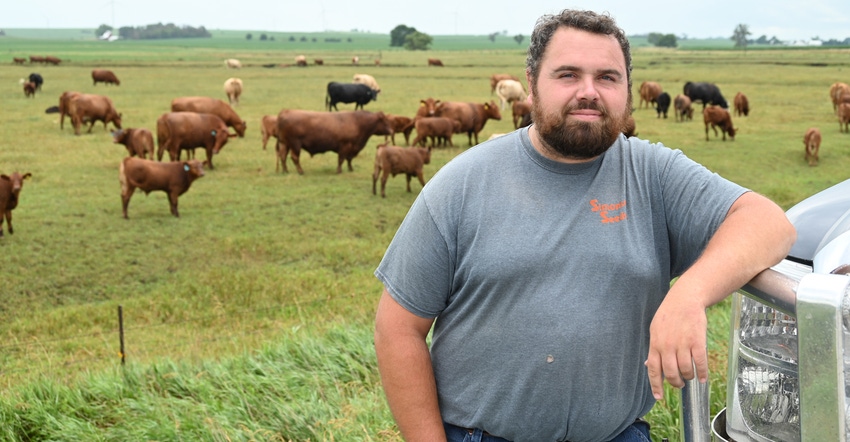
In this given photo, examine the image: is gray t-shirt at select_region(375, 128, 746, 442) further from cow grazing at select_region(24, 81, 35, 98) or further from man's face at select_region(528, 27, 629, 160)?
cow grazing at select_region(24, 81, 35, 98)

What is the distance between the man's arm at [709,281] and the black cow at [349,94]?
30.8m

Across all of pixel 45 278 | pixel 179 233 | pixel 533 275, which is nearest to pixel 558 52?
pixel 533 275

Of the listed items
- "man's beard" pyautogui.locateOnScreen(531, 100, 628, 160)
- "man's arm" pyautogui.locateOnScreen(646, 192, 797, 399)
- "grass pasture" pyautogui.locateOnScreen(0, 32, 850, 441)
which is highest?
"man's beard" pyautogui.locateOnScreen(531, 100, 628, 160)

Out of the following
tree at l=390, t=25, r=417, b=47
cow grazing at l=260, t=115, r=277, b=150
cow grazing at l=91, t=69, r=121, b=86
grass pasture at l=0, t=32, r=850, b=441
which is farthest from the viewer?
tree at l=390, t=25, r=417, b=47

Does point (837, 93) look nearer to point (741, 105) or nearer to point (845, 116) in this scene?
point (741, 105)

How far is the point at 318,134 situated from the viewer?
1858cm

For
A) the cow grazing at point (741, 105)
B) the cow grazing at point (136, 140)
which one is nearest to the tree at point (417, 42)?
the cow grazing at point (741, 105)

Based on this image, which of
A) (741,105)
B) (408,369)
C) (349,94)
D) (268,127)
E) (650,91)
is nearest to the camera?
(408,369)

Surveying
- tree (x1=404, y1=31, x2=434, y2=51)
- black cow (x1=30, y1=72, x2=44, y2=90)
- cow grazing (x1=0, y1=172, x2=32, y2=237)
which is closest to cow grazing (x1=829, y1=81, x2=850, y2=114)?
cow grazing (x1=0, y1=172, x2=32, y2=237)

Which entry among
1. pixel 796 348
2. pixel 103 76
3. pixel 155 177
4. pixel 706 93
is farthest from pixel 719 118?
pixel 103 76

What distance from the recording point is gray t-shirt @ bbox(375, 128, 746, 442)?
2.11m

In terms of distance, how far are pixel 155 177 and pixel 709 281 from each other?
1282 centimetres

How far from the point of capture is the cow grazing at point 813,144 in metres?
18.5

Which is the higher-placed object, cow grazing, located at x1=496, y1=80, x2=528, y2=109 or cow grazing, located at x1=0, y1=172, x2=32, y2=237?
cow grazing, located at x1=496, y1=80, x2=528, y2=109
